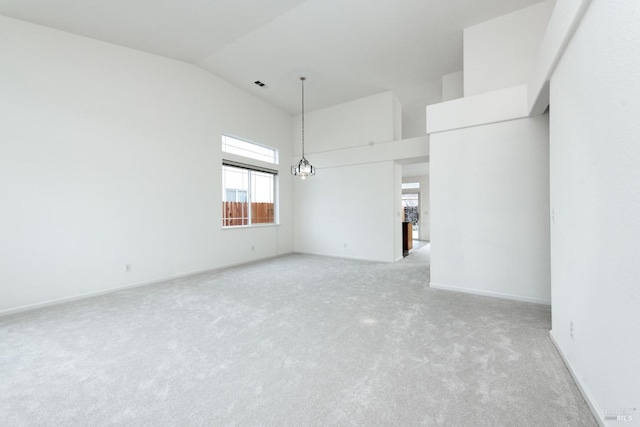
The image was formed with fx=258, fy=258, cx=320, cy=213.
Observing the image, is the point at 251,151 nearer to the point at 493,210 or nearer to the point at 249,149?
the point at 249,149

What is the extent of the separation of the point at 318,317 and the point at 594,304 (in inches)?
87.9

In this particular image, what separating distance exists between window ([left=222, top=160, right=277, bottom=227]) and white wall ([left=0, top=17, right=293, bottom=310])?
434 millimetres

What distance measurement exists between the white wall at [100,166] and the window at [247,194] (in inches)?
17.1

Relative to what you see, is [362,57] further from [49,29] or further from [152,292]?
[152,292]

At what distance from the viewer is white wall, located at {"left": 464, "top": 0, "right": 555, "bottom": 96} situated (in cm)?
357

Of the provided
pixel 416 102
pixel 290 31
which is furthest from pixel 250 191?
pixel 416 102

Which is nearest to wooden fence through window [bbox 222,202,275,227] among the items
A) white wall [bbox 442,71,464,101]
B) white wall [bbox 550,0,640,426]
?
white wall [bbox 442,71,464,101]

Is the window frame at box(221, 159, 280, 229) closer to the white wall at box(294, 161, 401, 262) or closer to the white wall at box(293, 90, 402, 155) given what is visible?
the white wall at box(294, 161, 401, 262)

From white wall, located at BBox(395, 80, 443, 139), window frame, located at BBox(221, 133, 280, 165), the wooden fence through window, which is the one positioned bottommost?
the wooden fence through window

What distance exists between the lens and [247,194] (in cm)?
634

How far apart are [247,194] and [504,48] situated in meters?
5.51

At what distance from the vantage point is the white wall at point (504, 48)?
11.7 ft

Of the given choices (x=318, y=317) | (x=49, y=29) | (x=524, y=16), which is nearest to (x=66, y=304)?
(x=318, y=317)

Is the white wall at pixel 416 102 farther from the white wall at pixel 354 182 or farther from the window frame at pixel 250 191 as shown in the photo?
the window frame at pixel 250 191
